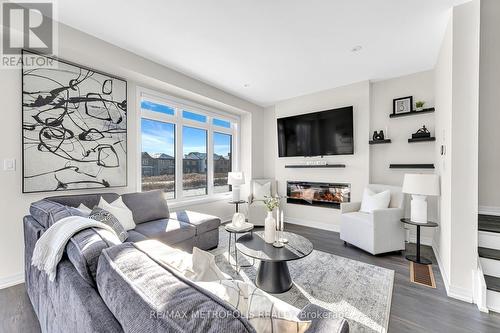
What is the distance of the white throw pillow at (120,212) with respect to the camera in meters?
2.50

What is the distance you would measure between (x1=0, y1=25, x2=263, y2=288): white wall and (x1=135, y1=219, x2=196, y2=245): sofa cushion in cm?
87

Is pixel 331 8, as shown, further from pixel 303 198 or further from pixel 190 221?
pixel 303 198

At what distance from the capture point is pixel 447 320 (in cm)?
178

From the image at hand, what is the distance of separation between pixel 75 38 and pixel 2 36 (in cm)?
62

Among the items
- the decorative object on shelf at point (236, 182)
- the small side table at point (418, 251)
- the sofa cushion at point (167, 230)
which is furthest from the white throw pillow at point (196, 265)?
the decorative object on shelf at point (236, 182)

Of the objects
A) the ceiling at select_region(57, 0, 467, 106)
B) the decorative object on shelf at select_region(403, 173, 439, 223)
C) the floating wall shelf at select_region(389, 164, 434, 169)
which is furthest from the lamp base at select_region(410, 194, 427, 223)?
the ceiling at select_region(57, 0, 467, 106)

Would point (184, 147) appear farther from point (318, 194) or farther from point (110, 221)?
point (318, 194)

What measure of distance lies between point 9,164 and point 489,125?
17.8 feet

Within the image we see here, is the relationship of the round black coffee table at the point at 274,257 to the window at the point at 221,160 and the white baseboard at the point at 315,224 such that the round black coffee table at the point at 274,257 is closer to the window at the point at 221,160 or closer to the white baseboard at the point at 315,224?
the white baseboard at the point at 315,224

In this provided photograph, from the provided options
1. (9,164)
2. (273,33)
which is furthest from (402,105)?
(9,164)

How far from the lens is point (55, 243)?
115cm

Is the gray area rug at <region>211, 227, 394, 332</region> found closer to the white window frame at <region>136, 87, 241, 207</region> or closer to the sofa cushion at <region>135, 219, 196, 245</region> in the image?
the sofa cushion at <region>135, 219, 196, 245</region>

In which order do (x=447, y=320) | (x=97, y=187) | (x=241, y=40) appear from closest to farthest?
(x=447, y=320), (x=241, y=40), (x=97, y=187)

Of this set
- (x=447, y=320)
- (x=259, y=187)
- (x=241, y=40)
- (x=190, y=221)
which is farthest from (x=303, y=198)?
(x=241, y=40)
